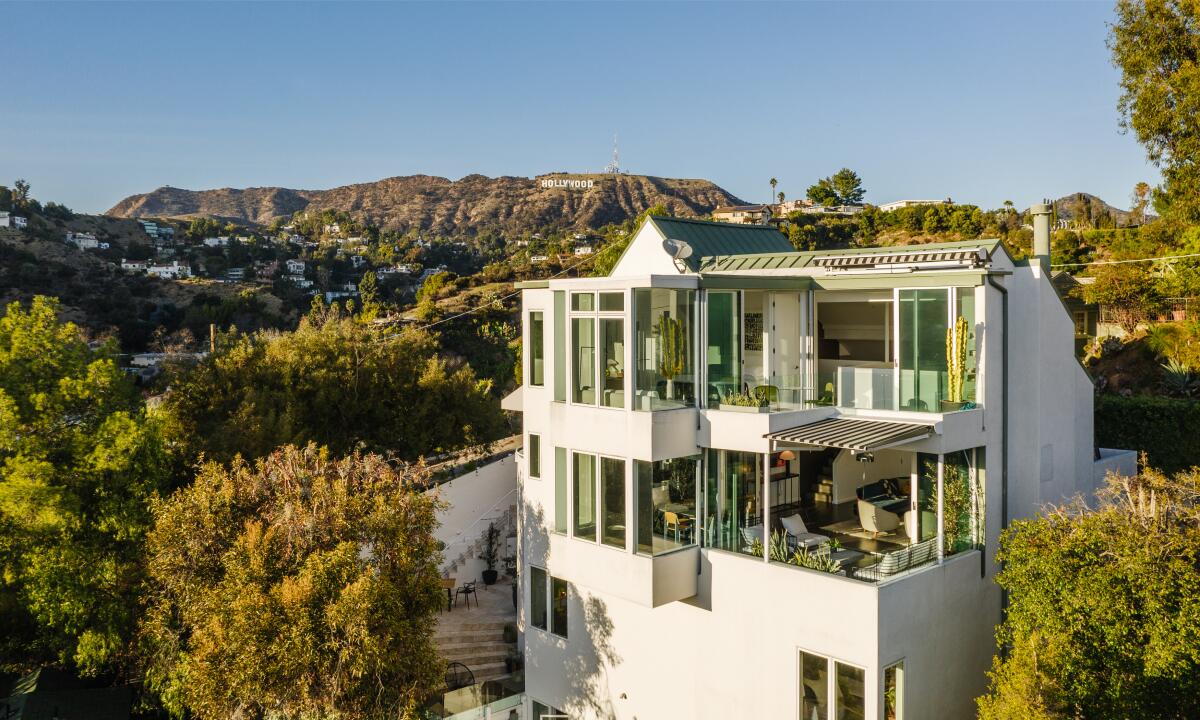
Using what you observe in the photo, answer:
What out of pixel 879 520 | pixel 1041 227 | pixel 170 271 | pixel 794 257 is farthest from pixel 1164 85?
pixel 170 271

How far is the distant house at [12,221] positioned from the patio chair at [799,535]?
263 feet

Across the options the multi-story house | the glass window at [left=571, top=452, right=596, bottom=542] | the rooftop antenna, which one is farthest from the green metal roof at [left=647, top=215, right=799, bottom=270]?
the rooftop antenna

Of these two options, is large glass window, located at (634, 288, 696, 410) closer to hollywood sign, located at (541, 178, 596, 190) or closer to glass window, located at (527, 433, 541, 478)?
glass window, located at (527, 433, 541, 478)

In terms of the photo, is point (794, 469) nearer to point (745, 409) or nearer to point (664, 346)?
point (745, 409)

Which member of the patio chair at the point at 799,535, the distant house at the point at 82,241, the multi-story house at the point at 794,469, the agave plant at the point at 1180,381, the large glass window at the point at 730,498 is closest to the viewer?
the multi-story house at the point at 794,469

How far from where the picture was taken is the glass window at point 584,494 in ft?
42.7

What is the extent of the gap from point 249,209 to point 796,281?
184 meters

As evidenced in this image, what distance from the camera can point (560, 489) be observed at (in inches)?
537

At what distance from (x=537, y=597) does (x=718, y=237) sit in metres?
8.26

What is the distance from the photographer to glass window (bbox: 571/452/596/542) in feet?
42.7

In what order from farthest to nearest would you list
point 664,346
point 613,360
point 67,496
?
point 67,496 → point 613,360 → point 664,346

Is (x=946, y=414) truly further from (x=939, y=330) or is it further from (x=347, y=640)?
(x=347, y=640)

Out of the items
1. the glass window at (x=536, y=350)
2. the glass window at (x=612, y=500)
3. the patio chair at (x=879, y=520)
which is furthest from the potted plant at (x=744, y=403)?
the glass window at (x=536, y=350)

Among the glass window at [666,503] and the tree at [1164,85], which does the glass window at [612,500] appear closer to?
the glass window at [666,503]
